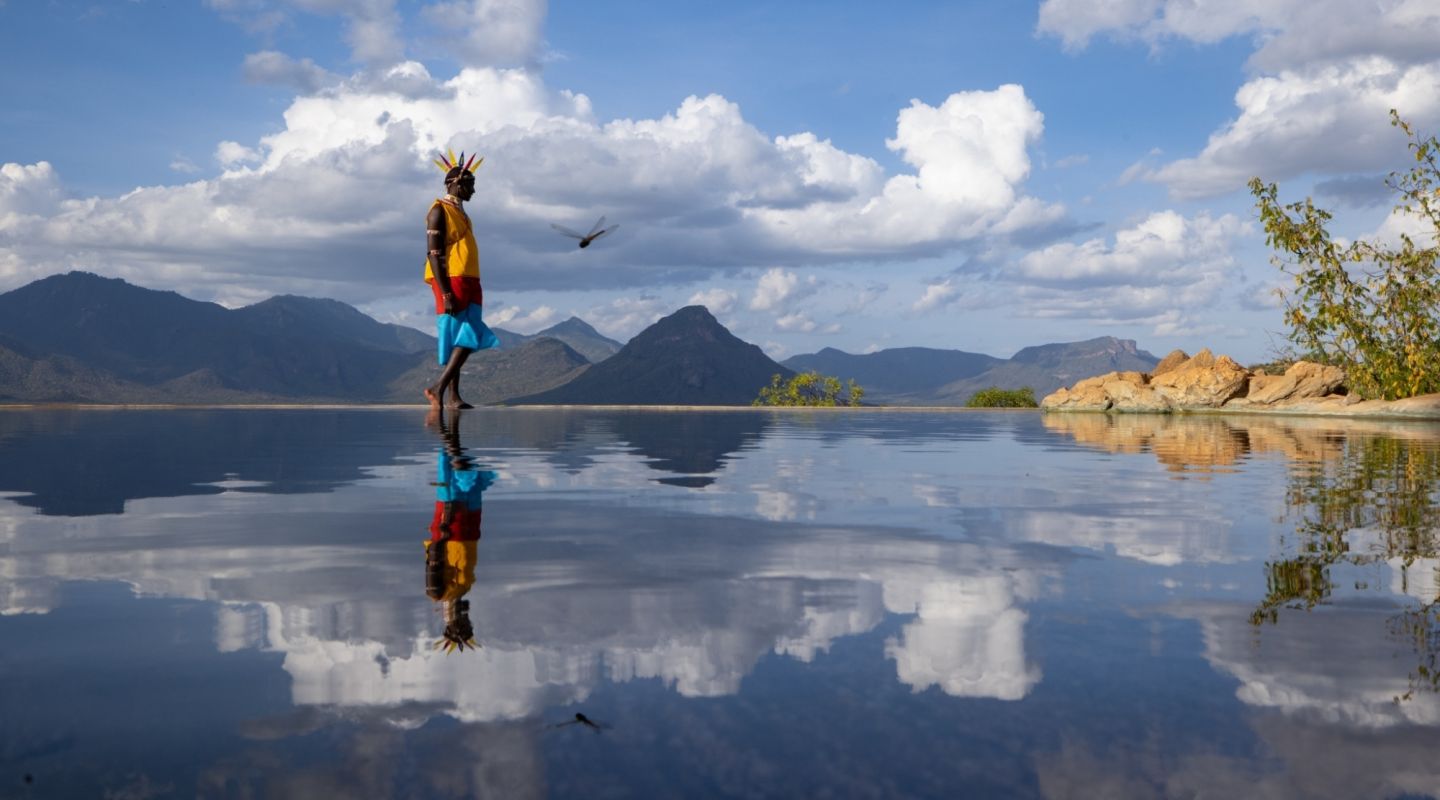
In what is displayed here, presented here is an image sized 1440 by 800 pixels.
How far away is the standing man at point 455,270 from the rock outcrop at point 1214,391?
41904mm

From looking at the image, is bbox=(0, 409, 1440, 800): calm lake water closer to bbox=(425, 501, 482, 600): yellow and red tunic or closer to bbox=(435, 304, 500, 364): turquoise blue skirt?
bbox=(425, 501, 482, 600): yellow and red tunic

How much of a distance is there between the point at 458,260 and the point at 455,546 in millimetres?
9284

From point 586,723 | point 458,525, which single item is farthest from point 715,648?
point 458,525

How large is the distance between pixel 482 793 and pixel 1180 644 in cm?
308

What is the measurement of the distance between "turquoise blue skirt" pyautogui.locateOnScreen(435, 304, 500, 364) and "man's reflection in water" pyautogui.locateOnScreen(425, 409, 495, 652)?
2.86 meters

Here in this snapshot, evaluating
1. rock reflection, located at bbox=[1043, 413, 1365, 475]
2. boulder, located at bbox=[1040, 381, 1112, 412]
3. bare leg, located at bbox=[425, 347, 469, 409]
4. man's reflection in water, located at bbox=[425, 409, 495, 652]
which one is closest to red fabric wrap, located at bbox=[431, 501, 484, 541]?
man's reflection in water, located at bbox=[425, 409, 495, 652]

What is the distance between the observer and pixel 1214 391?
55.5 m

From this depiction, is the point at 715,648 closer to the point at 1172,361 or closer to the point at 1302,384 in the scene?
the point at 1302,384

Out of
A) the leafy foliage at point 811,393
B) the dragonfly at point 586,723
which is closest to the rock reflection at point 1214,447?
the dragonfly at point 586,723

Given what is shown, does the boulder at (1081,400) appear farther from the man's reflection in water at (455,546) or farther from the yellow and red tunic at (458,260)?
the man's reflection in water at (455,546)

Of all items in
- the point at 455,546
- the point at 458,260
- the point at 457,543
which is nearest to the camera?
the point at 455,546

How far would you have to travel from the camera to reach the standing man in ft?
50.1

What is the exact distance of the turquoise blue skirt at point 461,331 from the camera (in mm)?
15664

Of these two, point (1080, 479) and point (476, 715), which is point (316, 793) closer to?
point (476, 715)
